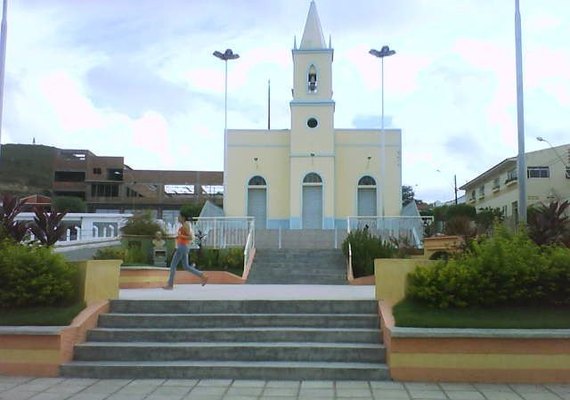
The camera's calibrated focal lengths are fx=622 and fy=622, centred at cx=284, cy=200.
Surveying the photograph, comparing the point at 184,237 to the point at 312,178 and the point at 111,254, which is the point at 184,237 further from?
the point at 312,178

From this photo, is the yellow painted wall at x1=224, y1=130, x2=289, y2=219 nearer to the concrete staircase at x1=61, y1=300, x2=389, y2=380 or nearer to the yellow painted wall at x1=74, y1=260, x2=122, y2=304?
the yellow painted wall at x1=74, y1=260, x2=122, y2=304

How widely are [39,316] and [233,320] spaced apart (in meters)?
2.54

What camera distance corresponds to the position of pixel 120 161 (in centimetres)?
8062

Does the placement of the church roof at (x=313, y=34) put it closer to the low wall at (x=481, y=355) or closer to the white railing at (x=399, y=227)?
the white railing at (x=399, y=227)

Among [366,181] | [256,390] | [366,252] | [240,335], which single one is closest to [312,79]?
[366,181]

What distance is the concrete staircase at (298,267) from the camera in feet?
54.8

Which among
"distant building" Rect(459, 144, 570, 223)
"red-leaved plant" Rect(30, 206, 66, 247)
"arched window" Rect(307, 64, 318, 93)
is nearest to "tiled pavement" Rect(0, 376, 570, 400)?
"red-leaved plant" Rect(30, 206, 66, 247)

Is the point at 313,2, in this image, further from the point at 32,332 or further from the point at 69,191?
the point at 69,191

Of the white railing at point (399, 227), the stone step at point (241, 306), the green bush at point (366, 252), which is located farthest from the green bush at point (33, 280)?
the white railing at point (399, 227)

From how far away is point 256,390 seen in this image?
22.6 ft

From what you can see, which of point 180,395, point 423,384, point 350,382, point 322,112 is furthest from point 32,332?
point 322,112

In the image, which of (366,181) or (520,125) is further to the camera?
(366,181)

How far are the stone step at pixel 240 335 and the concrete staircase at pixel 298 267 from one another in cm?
779

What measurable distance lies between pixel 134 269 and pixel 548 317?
378 inches
